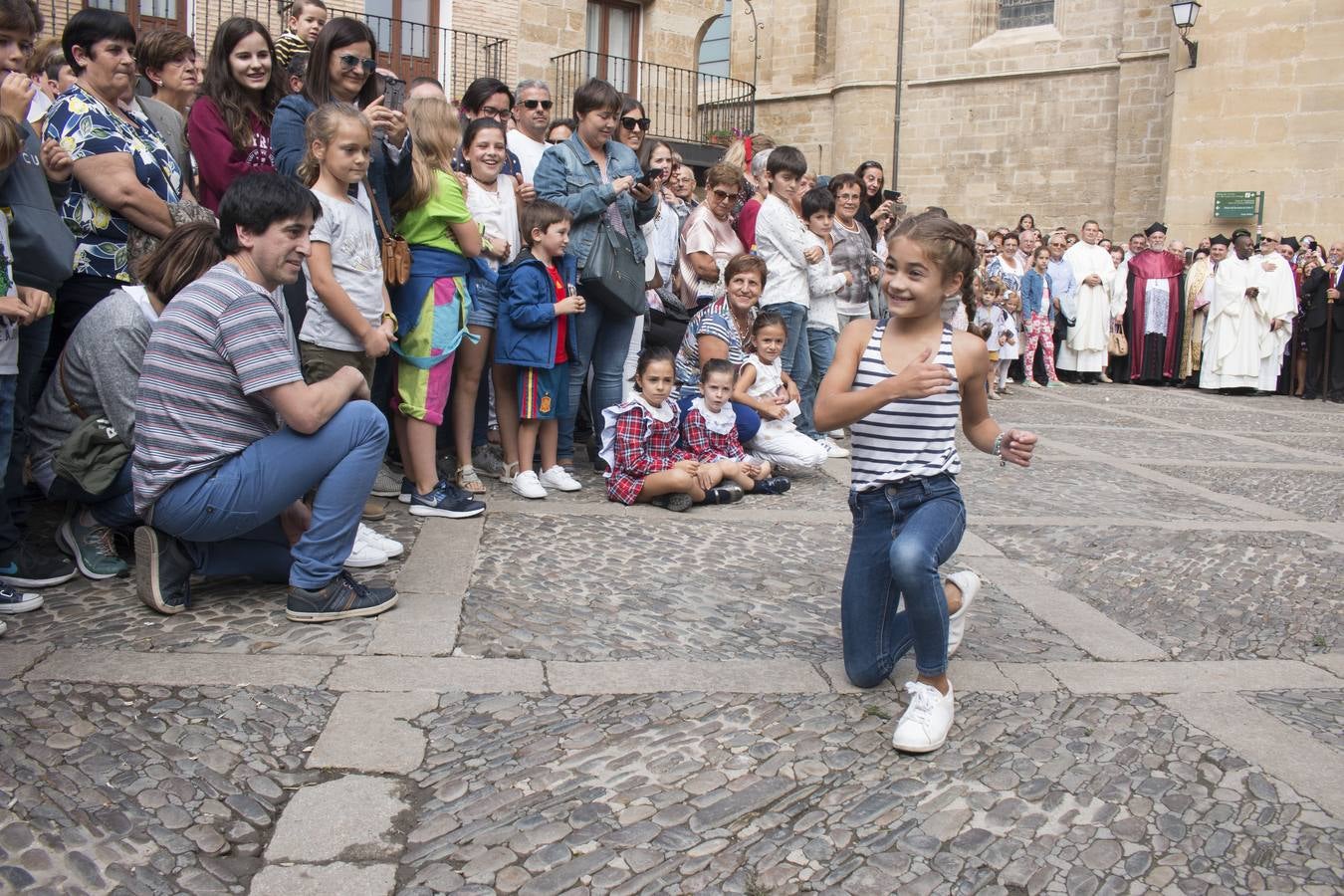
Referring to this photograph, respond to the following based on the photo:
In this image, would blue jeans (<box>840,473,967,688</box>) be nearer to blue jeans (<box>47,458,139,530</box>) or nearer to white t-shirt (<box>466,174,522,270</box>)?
blue jeans (<box>47,458,139,530</box>)

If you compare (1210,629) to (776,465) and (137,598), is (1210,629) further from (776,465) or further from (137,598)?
(137,598)

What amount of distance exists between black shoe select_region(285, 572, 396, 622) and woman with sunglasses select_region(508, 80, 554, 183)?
3.82 meters

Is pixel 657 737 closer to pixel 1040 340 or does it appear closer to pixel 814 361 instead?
pixel 814 361

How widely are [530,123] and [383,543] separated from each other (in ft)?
12.0

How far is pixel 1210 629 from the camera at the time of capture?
14.9 ft

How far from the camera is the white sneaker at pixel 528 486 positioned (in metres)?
6.28

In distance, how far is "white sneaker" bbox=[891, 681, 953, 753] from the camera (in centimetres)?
323

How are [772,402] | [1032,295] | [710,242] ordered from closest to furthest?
[772,402]
[710,242]
[1032,295]

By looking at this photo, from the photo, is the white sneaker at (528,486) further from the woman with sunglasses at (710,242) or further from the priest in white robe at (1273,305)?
the priest in white robe at (1273,305)

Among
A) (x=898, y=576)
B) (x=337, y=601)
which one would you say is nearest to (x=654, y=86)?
(x=337, y=601)

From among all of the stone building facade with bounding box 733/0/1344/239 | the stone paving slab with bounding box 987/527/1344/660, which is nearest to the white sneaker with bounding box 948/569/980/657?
the stone paving slab with bounding box 987/527/1344/660

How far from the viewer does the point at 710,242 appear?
8.09m

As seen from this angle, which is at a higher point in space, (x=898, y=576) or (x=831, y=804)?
(x=898, y=576)

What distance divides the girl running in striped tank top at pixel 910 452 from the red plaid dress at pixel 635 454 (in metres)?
2.67
